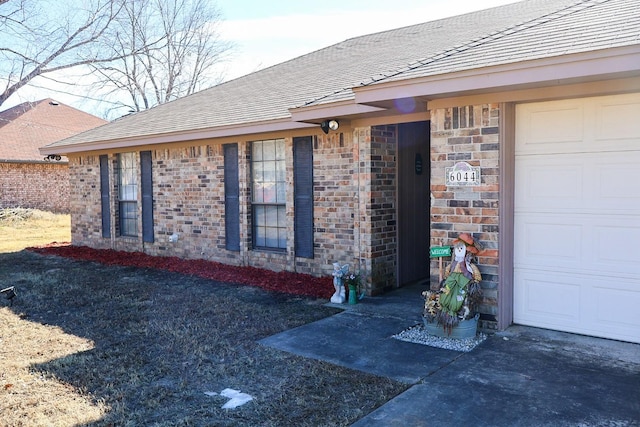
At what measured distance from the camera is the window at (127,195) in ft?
39.9

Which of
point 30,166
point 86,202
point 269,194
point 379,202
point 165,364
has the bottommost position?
point 165,364

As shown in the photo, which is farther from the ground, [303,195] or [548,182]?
[548,182]

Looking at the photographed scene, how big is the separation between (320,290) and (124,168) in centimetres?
686

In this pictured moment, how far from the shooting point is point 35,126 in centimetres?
2673

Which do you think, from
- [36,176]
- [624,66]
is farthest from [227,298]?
[36,176]

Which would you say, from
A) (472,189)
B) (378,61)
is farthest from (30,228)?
(472,189)

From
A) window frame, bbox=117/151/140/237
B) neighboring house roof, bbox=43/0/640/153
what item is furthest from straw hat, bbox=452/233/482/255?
window frame, bbox=117/151/140/237

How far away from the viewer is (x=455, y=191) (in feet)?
18.9

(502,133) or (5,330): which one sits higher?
(502,133)

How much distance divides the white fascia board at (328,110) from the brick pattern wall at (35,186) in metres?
19.6

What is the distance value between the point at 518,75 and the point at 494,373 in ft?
8.53

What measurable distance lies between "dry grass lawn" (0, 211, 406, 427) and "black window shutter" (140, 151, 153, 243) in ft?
10.7

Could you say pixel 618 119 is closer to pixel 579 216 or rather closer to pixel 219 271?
pixel 579 216

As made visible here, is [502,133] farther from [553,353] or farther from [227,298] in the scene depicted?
[227,298]
